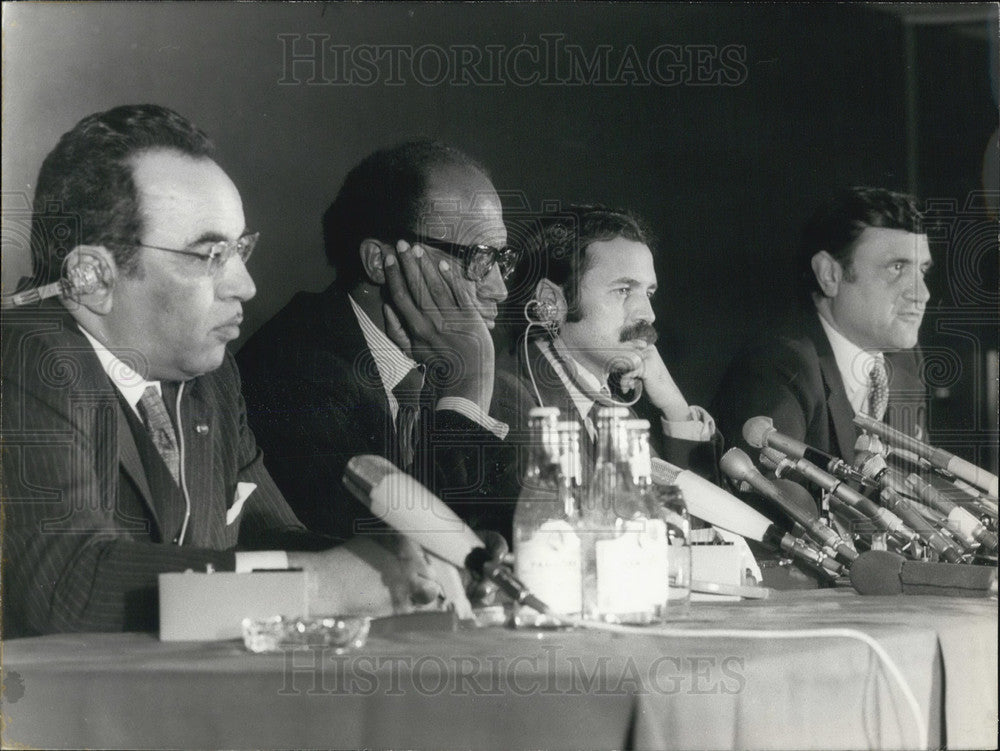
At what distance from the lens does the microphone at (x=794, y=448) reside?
2658 millimetres

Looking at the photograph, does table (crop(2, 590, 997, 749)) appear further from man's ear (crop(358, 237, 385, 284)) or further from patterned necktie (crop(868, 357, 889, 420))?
patterned necktie (crop(868, 357, 889, 420))

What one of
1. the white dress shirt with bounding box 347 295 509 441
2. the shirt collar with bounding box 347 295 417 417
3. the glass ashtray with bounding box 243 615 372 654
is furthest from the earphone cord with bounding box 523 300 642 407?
the glass ashtray with bounding box 243 615 372 654

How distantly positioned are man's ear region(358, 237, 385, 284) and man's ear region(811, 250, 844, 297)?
934 mm

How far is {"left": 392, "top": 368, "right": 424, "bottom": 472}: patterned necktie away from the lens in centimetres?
235

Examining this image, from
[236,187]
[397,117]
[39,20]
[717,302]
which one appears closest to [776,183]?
[717,302]

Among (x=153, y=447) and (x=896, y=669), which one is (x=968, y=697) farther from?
(x=153, y=447)

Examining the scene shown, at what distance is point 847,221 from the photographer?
106 inches

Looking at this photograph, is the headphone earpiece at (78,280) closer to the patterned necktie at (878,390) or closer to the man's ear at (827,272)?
the man's ear at (827,272)

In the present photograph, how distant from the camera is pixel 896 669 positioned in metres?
1.80

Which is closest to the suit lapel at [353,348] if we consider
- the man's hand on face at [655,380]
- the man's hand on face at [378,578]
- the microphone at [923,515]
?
the man's hand on face at [378,578]

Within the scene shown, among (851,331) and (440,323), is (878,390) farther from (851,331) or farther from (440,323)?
(440,323)

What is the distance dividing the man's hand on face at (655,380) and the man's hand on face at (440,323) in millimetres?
311

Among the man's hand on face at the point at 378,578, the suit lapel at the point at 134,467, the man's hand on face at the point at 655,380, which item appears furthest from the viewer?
the man's hand on face at the point at 655,380

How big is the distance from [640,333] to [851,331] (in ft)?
1.66
